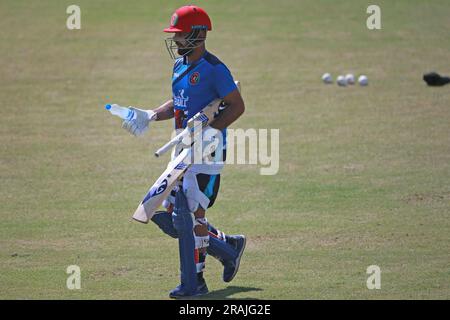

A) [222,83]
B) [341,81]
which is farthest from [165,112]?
[341,81]

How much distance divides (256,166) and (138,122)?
5.62 metres

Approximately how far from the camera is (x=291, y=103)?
1877 cm

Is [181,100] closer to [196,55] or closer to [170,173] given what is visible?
[196,55]

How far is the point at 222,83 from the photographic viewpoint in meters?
9.02

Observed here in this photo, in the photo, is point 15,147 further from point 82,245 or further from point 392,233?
point 392,233

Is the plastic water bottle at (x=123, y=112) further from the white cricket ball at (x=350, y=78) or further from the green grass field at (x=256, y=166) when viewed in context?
the white cricket ball at (x=350, y=78)

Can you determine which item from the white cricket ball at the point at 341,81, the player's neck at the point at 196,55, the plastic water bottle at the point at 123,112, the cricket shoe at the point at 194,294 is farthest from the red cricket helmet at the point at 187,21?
the white cricket ball at the point at 341,81

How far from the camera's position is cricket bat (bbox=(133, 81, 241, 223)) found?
Result: 874 cm

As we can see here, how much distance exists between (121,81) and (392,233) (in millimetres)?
10751

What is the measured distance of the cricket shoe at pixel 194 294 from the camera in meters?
9.12

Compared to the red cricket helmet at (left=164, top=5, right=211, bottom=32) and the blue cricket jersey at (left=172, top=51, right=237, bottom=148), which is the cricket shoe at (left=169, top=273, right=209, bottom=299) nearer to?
the blue cricket jersey at (left=172, top=51, right=237, bottom=148)

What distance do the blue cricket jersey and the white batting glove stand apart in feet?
1.39

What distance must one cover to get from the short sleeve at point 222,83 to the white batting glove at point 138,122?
926 mm
